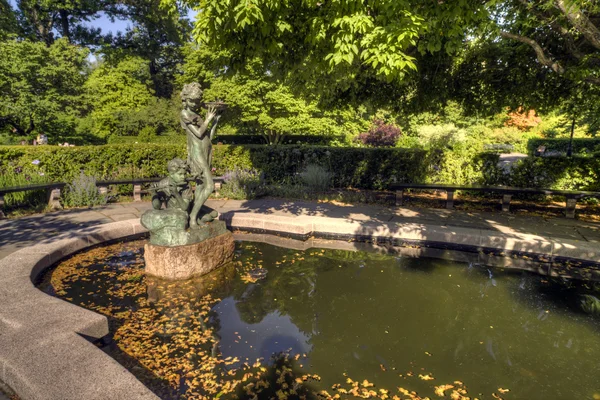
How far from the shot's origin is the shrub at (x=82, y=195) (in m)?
9.59

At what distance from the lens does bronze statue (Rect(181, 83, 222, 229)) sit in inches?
214

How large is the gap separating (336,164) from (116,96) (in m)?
21.1

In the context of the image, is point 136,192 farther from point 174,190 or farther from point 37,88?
point 37,88

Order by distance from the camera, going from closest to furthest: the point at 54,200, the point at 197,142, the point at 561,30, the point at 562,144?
the point at 197,142 → the point at 561,30 → the point at 54,200 → the point at 562,144

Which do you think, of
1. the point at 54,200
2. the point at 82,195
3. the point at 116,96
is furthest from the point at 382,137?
the point at 54,200

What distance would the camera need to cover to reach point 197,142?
5.64 meters

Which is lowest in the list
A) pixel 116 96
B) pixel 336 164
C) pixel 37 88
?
pixel 336 164

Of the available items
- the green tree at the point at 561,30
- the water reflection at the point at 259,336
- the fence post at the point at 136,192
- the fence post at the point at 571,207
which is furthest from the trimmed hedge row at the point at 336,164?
the water reflection at the point at 259,336

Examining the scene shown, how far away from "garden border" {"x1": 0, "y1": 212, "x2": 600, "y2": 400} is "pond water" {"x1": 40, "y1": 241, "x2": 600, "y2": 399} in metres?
0.38

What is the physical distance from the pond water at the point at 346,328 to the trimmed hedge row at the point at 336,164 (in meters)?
5.95

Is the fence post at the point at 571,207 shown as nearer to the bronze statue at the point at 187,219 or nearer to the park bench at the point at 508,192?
the park bench at the point at 508,192

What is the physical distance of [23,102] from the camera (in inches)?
621

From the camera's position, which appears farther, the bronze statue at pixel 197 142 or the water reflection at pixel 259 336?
the bronze statue at pixel 197 142

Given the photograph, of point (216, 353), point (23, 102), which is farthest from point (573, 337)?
point (23, 102)
